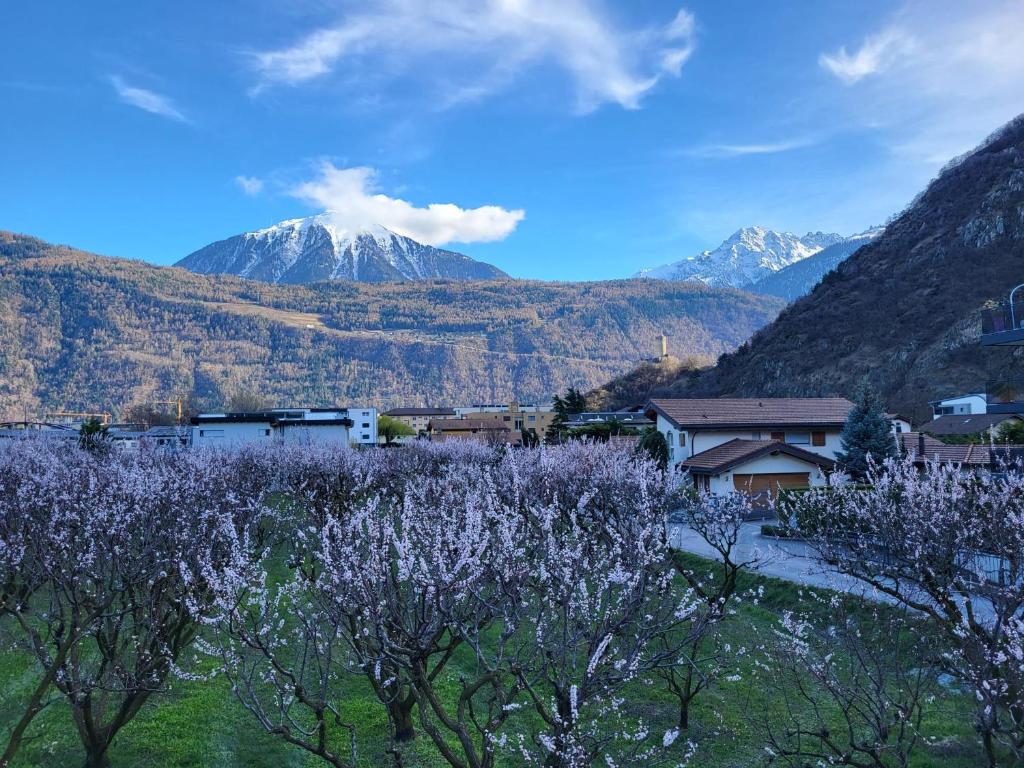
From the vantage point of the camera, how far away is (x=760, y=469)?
121ft

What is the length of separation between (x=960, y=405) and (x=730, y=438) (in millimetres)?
30137

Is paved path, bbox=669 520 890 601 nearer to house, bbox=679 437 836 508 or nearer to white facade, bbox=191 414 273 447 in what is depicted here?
house, bbox=679 437 836 508

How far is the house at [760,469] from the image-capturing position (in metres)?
36.2

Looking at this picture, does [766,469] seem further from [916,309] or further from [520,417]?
[520,417]

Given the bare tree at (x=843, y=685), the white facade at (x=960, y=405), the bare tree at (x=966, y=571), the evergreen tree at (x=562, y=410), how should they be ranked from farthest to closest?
the evergreen tree at (x=562, y=410) → the white facade at (x=960, y=405) → the bare tree at (x=843, y=685) → the bare tree at (x=966, y=571)

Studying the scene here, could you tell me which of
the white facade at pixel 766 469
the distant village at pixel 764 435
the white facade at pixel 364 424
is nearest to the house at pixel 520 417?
the white facade at pixel 364 424

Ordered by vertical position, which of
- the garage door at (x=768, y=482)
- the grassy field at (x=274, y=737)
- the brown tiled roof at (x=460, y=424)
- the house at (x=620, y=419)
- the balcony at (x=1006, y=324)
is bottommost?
the brown tiled roof at (x=460, y=424)

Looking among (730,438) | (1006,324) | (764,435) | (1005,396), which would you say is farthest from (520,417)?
(1005,396)

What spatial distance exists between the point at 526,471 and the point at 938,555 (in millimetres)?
14953

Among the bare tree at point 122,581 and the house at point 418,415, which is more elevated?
the bare tree at point 122,581

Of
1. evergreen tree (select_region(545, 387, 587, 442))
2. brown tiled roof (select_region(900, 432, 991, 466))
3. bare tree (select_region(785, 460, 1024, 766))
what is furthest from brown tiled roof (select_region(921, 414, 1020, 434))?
bare tree (select_region(785, 460, 1024, 766))

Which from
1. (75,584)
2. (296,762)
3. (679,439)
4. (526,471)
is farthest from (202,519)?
(679,439)

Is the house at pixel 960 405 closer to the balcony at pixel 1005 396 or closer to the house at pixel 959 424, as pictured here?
the house at pixel 959 424

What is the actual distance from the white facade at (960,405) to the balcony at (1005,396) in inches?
1606
